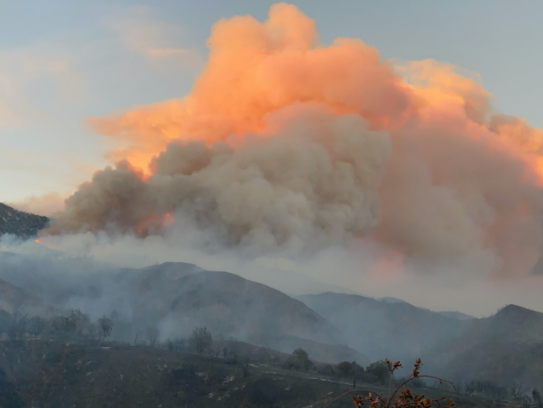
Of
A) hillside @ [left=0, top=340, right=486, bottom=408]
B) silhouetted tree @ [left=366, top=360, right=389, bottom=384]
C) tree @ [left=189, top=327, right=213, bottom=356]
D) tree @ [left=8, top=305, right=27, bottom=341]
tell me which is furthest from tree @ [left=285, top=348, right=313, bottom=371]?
tree @ [left=8, top=305, right=27, bottom=341]

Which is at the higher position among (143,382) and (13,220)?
(13,220)

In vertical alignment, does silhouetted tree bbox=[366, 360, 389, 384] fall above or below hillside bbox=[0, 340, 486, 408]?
above

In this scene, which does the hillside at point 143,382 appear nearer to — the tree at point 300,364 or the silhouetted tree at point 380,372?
the silhouetted tree at point 380,372

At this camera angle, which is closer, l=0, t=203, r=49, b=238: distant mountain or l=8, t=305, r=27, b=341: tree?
l=8, t=305, r=27, b=341: tree

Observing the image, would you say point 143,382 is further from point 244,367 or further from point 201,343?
point 201,343

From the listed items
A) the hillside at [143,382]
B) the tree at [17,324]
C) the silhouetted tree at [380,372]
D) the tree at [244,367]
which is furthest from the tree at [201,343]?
the silhouetted tree at [380,372]

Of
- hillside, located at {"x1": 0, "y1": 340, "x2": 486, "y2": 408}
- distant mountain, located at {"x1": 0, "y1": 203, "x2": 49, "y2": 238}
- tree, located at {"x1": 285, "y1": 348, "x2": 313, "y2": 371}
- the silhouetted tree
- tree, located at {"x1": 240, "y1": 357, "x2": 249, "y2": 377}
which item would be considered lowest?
hillside, located at {"x1": 0, "y1": 340, "x2": 486, "y2": 408}

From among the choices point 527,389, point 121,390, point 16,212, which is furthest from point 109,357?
point 527,389

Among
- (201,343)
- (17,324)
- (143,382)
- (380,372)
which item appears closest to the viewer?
(143,382)

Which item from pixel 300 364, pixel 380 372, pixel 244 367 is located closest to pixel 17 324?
pixel 244 367

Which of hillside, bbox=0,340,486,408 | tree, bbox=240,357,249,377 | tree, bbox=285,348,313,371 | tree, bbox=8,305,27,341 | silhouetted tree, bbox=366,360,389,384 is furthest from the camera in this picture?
tree, bbox=285,348,313,371

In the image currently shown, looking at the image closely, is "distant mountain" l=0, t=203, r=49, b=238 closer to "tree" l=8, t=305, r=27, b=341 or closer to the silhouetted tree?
"tree" l=8, t=305, r=27, b=341

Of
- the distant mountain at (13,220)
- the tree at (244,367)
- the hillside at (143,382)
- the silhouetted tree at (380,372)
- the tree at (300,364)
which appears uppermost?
the distant mountain at (13,220)

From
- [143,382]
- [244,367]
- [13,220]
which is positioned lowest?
[143,382]
